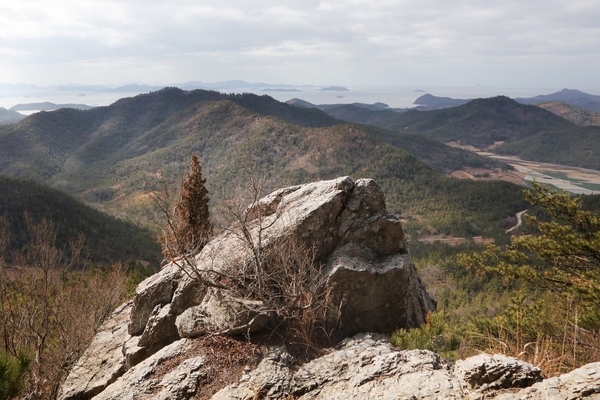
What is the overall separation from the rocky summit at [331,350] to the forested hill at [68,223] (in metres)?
56.5

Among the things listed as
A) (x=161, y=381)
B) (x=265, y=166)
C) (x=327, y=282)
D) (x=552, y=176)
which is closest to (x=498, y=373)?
(x=327, y=282)

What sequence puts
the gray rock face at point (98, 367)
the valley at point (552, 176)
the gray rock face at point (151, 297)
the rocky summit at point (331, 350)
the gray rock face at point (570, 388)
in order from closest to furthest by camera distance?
the gray rock face at point (570, 388)
the rocky summit at point (331, 350)
the gray rock face at point (98, 367)
the gray rock face at point (151, 297)
the valley at point (552, 176)

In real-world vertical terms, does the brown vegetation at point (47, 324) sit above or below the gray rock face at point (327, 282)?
below

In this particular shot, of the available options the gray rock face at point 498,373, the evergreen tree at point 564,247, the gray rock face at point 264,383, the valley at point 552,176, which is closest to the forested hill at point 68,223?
the gray rock face at point 264,383

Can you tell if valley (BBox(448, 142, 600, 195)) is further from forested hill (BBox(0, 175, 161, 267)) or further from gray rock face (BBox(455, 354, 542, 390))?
gray rock face (BBox(455, 354, 542, 390))

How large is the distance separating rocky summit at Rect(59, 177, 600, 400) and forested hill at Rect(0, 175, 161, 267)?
56.5m

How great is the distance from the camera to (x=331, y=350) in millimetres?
8562

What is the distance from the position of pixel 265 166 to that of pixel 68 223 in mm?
78577

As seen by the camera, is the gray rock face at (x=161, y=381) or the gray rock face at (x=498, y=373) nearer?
the gray rock face at (x=498, y=373)

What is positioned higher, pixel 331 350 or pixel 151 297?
pixel 331 350

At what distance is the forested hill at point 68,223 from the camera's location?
207 ft

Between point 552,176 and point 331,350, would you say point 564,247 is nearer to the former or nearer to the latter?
point 331,350

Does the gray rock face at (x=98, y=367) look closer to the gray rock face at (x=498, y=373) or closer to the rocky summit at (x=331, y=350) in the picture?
the rocky summit at (x=331, y=350)

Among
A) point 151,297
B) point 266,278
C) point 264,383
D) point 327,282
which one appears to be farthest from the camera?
point 151,297
